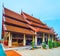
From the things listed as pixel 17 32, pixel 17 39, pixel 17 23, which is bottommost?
pixel 17 39

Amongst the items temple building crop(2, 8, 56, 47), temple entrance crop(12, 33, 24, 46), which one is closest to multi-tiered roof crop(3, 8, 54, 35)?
temple building crop(2, 8, 56, 47)

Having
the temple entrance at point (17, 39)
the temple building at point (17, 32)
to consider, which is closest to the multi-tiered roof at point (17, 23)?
the temple building at point (17, 32)

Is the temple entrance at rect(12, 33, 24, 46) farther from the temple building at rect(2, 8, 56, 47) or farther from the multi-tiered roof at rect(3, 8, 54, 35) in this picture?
the multi-tiered roof at rect(3, 8, 54, 35)

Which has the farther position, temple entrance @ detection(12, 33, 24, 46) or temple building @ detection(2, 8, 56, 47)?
temple entrance @ detection(12, 33, 24, 46)

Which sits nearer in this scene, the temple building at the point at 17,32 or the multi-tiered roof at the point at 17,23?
the temple building at the point at 17,32

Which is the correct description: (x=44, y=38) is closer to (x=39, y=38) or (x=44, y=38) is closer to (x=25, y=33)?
(x=39, y=38)

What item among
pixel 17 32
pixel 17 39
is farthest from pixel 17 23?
pixel 17 32

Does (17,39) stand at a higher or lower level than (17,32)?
lower

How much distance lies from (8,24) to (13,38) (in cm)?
255

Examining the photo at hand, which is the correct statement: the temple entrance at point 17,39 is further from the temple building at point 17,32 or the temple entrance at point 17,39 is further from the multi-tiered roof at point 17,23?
the multi-tiered roof at point 17,23

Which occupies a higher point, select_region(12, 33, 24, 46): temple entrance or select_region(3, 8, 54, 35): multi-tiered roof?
select_region(3, 8, 54, 35): multi-tiered roof

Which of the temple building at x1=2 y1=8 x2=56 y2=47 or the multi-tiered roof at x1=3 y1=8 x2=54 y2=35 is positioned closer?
the temple building at x1=2 y1=8 x2=56 y2=47

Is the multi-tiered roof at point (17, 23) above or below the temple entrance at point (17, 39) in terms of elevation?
above

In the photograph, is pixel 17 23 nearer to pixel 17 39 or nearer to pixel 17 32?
pixel 17 39
